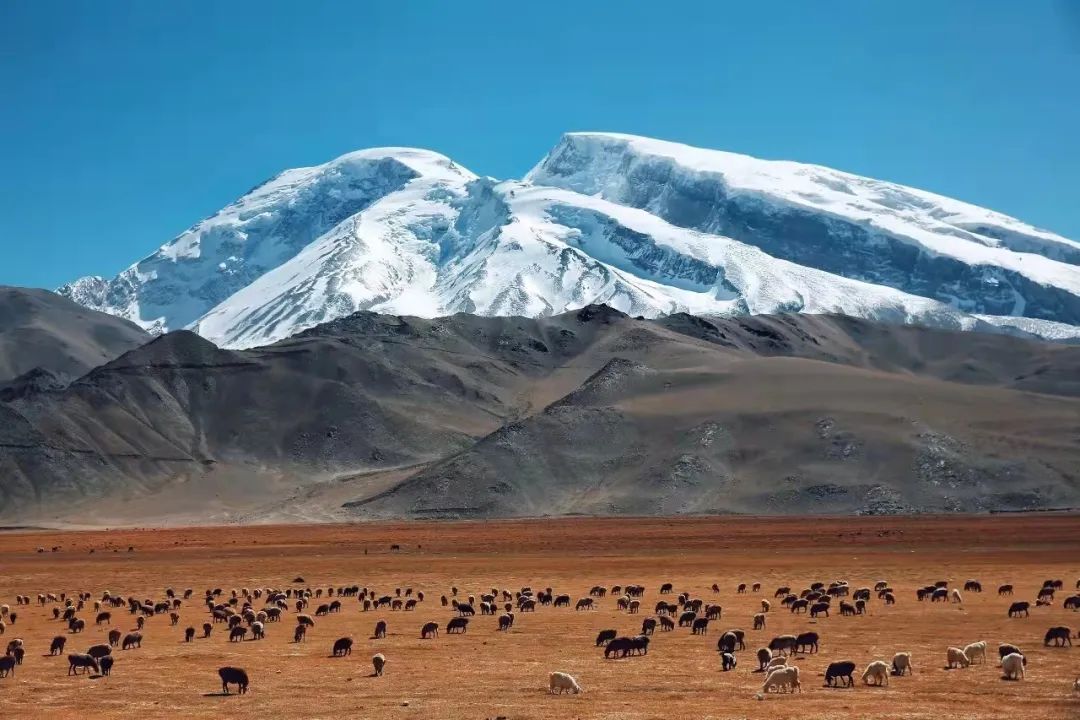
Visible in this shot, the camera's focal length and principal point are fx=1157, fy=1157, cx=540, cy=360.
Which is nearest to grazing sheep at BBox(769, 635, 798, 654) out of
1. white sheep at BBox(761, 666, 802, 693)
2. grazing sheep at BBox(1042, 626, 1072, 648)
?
white sheep at BBox(761, 666, 802, 693)

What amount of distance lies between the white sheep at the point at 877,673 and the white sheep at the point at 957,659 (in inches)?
153

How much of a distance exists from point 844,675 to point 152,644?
95.1ft

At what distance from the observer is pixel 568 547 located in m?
112

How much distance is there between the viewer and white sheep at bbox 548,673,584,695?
111 ft

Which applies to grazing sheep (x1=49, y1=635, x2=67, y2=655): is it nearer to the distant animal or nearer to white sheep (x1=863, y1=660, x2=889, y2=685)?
white sheep (x1=863, y1=660, x2=889, y2=685)

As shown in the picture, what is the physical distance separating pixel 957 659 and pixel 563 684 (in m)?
13.1

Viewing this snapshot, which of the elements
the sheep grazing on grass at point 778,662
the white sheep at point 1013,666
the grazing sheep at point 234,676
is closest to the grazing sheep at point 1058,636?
the white sheep at point 1013,666

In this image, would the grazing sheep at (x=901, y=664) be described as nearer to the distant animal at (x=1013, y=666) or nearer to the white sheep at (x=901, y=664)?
the white sheep at (x=901, y=664)

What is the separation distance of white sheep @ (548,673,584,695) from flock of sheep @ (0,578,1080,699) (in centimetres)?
3

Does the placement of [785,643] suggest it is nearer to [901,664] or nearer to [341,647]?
[901,664]

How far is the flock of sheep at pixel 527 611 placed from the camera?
116 feet

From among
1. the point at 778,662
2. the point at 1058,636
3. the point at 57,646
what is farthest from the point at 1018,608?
the point at 57,646

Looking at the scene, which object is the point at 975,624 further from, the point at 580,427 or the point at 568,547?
the point at 580,427

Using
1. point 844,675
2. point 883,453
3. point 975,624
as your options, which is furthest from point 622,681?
point 883,453
